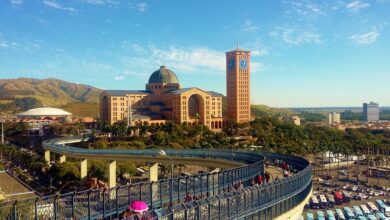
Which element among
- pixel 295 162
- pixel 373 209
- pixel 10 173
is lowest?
pixel 373 209

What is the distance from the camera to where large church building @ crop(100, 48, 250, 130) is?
369 feet

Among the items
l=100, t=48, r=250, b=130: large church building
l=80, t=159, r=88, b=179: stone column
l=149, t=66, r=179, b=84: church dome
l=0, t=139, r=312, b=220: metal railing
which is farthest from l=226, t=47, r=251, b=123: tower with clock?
l=0, t=139, r=312, b=220: metal railing

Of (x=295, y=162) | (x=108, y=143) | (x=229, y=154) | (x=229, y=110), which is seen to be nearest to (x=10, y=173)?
(x=108, y=143)

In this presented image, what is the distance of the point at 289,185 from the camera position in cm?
2514

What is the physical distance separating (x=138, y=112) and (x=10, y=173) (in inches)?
1919

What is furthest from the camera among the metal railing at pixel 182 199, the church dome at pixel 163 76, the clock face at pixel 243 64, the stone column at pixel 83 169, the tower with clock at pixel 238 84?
the church dome at pixel 163 76

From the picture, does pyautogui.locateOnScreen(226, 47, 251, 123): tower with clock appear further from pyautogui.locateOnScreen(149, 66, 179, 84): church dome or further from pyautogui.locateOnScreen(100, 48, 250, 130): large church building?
pyautogui.locateOnScreen(149, 66, 179, 84): church dome

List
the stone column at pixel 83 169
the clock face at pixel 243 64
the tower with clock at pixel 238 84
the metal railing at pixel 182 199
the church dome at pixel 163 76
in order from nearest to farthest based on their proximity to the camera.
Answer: the metal railing at pixel 182 199 → the stone column at pixel 83 169 → the tower with clock at pixel 238 84 → the clock face at pixel 243 64 → the church dome at pixel 163 76

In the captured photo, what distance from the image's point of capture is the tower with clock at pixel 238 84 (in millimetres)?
124125

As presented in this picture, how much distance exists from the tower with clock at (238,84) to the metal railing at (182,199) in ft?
306

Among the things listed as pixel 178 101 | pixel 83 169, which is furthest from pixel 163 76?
pixel 83 169

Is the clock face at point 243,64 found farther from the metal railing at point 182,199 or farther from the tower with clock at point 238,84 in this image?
the metal railing at point 182,199

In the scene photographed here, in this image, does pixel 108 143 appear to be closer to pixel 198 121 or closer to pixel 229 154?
pixel 198 121

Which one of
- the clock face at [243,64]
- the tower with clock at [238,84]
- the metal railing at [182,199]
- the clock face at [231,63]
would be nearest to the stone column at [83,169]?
the metal railing at [182,199]
